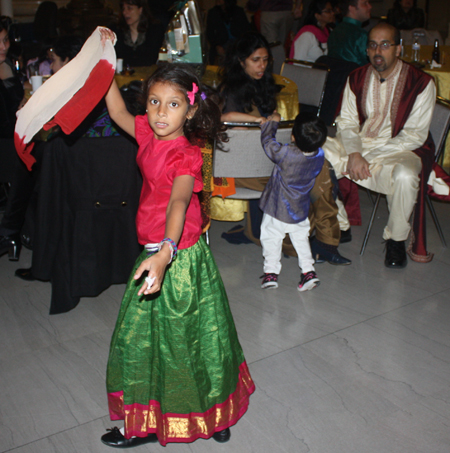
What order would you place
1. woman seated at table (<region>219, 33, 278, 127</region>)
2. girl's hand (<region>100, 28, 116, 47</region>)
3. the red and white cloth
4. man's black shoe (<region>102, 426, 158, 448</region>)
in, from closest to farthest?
the red and white cloth, girl's hand (<region>100, 28, 116, 47</region>), man's black shoe (<region>102, 426, 158, 448</region>), woman seated at table (<region>219, 33, 278, 127</region>)

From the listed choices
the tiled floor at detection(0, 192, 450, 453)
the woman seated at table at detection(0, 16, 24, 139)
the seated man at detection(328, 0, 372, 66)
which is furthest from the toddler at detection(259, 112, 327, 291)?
the seated man at detection(328, 0, 372, 66)

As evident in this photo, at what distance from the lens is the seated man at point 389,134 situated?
2.86 m

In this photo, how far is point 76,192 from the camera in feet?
7.36

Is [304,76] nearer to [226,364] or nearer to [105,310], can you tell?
[105,310]

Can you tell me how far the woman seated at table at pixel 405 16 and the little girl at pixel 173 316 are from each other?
4940 mm

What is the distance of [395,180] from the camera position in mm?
2834

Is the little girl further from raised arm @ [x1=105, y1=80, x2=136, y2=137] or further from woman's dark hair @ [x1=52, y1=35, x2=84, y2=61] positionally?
woman's dark hair @ [x1=52, y1=35, x2=84, y2=61]

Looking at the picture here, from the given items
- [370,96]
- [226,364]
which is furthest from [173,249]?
[370,96]

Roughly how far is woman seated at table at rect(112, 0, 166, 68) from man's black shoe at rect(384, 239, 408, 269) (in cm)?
237

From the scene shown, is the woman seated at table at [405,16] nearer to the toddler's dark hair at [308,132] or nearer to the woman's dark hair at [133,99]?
the toddler's dark hair at [308,132]

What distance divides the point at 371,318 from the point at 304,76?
2117 mm

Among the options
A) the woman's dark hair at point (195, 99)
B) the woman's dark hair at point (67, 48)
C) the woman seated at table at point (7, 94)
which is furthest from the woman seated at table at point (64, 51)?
the woman's dark hair at point (195, 99)

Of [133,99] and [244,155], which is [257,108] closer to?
[244,155]

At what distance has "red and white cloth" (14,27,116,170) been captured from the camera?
1.35 metres
